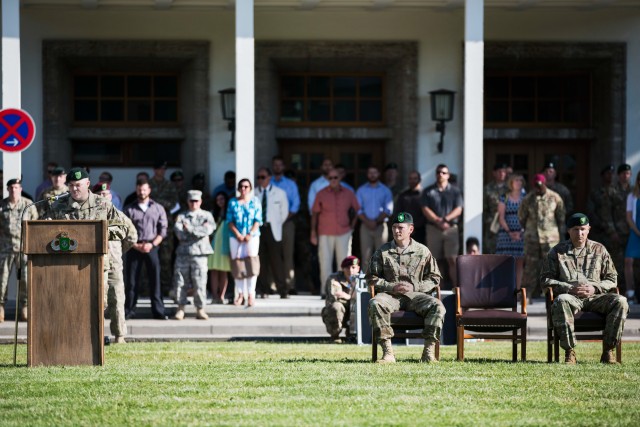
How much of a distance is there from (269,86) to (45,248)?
10636mm

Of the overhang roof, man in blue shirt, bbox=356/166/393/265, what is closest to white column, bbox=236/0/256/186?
the overhang roof

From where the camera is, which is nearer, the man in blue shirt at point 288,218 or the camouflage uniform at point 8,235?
the camouflage uniform at point 8,235

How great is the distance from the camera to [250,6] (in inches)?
740

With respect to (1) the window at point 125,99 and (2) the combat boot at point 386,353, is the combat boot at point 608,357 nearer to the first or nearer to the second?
(2) the combat boot at point 386,353

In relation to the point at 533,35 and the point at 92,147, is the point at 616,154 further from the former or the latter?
the point at 92,147

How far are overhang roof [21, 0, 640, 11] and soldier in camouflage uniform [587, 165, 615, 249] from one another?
2759 mm

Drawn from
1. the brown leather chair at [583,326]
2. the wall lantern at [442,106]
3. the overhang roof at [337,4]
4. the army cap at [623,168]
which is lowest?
the brown leather chair at [583,326]

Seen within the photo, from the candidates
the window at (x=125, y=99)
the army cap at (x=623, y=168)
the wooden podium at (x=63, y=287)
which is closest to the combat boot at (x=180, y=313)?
the window at (x=125, y=99)

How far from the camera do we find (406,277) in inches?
520

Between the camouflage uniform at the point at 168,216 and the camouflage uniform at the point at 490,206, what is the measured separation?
4948mm

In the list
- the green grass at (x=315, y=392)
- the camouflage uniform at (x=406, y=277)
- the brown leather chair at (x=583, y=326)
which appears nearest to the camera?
the green grass at (x=315, y=392)

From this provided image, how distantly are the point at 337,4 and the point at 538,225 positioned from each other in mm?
5043

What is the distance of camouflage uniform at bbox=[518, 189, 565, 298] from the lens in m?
18.9

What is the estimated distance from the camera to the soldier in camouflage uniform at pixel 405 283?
12.7 m
